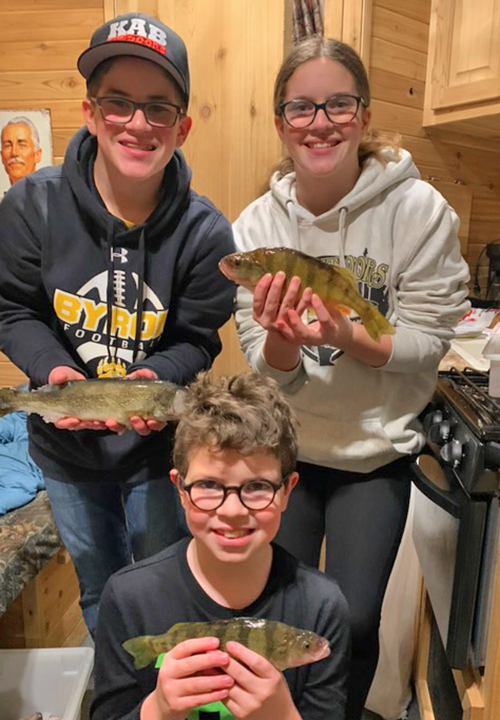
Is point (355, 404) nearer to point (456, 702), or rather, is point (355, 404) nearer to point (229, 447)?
point (229, 447)

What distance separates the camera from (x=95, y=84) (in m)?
1.32

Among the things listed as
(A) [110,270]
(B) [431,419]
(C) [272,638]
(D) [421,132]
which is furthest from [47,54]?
(C) [272,638]

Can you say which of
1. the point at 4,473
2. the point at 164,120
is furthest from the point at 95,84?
the point at 4,473

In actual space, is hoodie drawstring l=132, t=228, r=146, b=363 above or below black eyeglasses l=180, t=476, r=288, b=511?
above

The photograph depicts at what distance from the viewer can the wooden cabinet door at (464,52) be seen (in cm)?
228

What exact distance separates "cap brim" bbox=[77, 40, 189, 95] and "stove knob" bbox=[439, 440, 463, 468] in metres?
0.92

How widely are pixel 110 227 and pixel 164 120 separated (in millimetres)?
248

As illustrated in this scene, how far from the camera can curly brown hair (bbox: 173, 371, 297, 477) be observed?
3.14 ft

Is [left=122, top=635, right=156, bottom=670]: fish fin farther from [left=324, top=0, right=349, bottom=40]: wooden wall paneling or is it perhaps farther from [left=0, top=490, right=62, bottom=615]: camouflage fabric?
[left=324, top=0, right=349, bottom=40]: wooden wall paneling

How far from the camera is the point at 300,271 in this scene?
1.21 metres

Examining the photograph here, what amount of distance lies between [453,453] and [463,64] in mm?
1739

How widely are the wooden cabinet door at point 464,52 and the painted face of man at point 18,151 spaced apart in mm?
1640

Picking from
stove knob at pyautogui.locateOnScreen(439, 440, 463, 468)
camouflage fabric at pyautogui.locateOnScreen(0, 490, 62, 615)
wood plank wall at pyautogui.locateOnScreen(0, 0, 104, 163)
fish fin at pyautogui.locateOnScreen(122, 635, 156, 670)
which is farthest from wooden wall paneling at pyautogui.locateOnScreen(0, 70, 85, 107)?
fish fin at pyautogui.locateOnScreen(122, 635, 156, 670)

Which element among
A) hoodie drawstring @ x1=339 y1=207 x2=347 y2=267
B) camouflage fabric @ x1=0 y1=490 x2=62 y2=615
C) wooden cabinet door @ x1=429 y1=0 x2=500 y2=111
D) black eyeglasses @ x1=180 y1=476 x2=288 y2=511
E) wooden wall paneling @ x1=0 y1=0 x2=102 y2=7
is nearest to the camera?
black eyeglasses @ x1=180 y1=476 x2=288 y2=511
